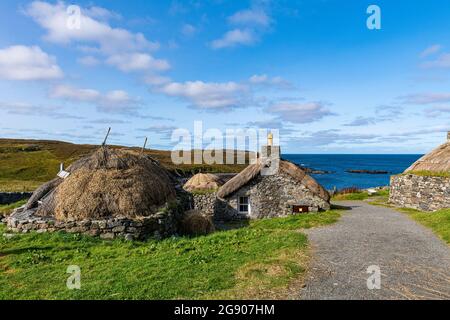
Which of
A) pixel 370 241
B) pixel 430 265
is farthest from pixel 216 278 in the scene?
pixel 370 241

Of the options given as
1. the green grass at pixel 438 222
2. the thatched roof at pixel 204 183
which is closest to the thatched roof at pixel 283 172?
the green grass at pixel 438 222

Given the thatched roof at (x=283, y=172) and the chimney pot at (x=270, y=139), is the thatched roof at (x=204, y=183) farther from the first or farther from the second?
the chimney pot at (x=270, y=139)

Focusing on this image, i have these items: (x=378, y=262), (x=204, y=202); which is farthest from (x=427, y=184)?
(x=378, y=262)

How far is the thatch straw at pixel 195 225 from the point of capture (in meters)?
18.6

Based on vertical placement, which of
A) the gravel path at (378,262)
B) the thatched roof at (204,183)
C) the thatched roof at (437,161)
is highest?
the thatched roof at (437,161)

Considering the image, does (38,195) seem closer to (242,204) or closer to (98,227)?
(98,227)

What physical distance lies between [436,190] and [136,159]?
64.2ft

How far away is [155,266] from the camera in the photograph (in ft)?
33.2

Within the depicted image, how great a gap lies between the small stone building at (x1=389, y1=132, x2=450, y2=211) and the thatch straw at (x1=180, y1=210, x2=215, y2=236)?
15.3m

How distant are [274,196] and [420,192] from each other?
10386 mm

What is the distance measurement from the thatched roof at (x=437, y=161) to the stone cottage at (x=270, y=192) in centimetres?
801

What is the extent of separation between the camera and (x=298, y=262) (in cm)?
1018

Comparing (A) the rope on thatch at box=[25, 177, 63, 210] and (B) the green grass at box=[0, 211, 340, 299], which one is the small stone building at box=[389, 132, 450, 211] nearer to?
(B) the green grass at box=[0, 211, 340, 299]
